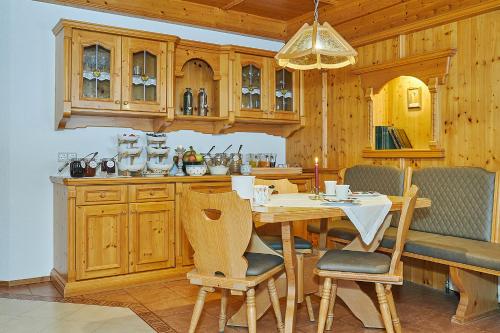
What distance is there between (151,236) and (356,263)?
2092 mm

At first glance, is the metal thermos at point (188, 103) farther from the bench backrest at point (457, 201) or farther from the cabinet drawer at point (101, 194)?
the bench backrest at point (457, 201)

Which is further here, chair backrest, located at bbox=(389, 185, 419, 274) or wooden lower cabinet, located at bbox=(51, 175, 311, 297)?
wooden lower cabinet, located at bbox=(51, 175, 311, 297)

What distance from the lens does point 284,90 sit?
17.2ft

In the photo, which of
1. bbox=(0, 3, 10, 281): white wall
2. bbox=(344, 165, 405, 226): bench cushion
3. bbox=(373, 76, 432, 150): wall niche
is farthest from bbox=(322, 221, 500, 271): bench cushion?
bbox=(0, 3, 10, 281): white wall

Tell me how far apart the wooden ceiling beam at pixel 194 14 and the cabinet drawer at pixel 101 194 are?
1658mm

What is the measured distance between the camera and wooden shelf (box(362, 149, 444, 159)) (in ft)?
12.7

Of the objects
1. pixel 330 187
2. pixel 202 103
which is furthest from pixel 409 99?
pixel 202 103

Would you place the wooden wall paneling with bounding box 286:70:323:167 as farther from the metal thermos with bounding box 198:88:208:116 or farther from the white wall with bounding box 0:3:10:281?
the white wall with bounding box 0:3:10:281

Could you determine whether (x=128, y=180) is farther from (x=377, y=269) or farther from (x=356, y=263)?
(x=377, y=269)

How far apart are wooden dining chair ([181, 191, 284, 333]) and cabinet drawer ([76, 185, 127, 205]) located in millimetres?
1560

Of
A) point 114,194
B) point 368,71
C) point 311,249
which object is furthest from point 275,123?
point 311,249

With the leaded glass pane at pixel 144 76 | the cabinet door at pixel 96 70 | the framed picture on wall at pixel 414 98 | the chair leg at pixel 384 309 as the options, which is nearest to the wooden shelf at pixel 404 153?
the framed picture on wall at pixel 414 98

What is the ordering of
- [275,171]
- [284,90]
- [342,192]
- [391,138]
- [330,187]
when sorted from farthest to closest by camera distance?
1. [284,90]
2. [275,171]
3. [391,138]
4. [330,187]
5. [342,192]

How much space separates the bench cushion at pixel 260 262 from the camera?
248 centimetres
